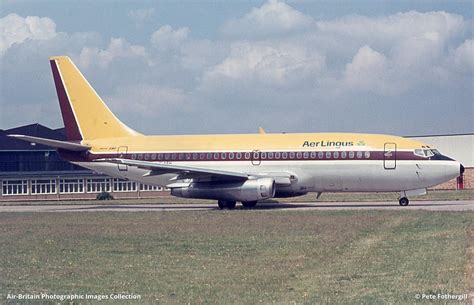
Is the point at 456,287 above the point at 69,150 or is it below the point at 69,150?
below

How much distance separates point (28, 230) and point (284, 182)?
1410 cm

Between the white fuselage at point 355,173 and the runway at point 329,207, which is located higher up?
the white fuselage at point 355,173

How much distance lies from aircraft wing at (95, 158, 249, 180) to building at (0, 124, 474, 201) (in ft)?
101

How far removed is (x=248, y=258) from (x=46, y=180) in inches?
2301

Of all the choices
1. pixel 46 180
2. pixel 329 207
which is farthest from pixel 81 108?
pixel 46 180

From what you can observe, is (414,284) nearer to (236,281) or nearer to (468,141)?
(236,281)

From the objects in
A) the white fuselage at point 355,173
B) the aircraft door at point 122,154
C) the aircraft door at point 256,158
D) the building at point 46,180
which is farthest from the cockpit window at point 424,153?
the building at point 46,180

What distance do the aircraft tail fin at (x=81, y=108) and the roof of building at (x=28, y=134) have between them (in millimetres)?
38694

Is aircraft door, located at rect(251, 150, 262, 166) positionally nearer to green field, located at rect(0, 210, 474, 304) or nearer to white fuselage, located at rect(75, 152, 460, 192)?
white fuselage, located at rect(75, 152, 460, 192)

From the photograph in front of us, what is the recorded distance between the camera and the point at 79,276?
1510 cm

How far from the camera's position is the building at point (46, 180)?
70875 millimetres

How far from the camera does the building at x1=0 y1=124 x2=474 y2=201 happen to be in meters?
70.8

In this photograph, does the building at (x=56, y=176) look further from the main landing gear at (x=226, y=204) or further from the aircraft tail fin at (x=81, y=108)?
the main landing gear at (x=226, y=204)

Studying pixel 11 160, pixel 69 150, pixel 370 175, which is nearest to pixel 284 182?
pixel 370 175
